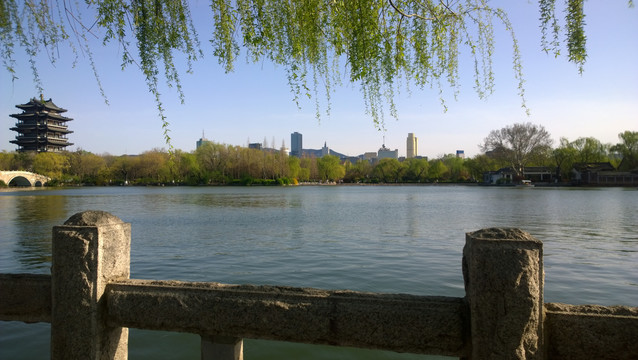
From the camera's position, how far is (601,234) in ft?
52.9

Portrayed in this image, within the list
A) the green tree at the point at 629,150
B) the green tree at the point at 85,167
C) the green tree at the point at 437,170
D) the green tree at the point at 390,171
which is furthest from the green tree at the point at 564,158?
the green tree at the point at 85,167

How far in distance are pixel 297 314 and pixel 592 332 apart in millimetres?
1566

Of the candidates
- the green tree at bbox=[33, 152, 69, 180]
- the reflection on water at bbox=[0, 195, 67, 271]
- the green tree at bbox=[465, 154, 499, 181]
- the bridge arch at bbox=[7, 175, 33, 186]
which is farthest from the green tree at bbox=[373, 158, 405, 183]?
the reflection on water at bbox=[0, 195, 67, 271]

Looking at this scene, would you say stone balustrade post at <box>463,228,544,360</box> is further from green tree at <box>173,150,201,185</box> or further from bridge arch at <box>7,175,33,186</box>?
bridge arch at <box>7,175,33,186</box>

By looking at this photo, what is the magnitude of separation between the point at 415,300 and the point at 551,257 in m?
11.4

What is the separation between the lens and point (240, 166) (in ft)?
344

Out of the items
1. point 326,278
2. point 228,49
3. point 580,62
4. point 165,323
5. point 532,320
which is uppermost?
point 228,49

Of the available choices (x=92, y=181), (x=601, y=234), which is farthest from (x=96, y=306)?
(x=92, y=181)

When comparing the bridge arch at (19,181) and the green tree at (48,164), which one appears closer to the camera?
the bridge arch at (19,181)

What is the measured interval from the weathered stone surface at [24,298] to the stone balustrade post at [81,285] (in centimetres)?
17

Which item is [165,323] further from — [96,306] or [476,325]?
[476,325]

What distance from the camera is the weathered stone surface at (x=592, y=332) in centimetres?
197

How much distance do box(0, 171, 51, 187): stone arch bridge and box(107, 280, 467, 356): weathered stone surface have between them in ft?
310

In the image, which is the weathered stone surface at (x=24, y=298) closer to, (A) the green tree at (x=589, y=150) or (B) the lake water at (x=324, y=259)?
(B) the lake water at (x=324, y=259)
